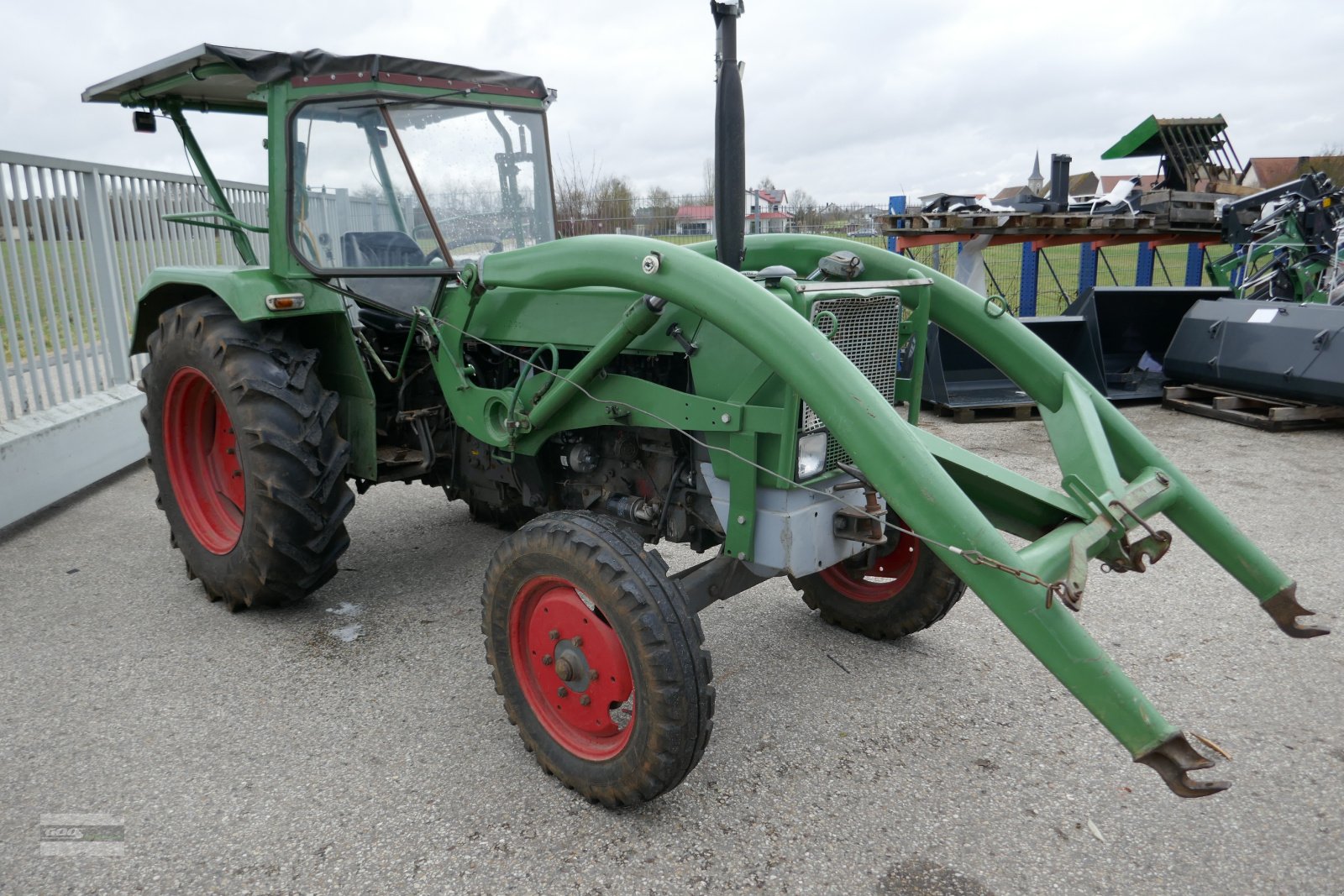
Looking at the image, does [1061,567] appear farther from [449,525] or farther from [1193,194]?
[1193,194]

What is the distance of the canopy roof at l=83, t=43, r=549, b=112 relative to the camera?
304 cm

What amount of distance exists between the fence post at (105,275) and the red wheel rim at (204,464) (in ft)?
8.60

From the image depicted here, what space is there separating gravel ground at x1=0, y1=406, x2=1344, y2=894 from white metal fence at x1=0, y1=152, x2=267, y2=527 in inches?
42.1

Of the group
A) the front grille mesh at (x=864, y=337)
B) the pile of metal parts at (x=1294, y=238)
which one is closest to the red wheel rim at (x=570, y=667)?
the front grille mesh at (x=864, y=337)

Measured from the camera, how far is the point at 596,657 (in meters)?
2.34

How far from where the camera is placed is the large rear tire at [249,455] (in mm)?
3152

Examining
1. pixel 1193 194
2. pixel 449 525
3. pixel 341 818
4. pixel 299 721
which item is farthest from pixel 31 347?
pixel 1193 194

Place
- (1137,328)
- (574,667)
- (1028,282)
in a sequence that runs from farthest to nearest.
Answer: (1028,282), (1137,328), (574,667)

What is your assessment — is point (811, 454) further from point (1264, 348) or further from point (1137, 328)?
point (1137, 328)

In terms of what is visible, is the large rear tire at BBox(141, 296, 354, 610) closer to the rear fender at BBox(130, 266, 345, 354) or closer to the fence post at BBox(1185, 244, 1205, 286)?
the rear fender at BBox(130, 266, 345, 354)

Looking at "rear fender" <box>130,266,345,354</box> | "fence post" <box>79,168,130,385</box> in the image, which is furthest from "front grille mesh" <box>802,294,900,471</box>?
"fence post" <box>79,168,130,385</box>

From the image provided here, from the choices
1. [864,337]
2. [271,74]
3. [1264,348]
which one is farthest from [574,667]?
[1264,348]

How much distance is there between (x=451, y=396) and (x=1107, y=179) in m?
40.4
